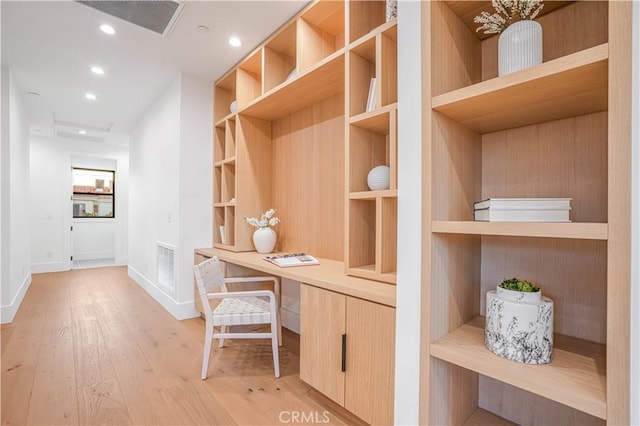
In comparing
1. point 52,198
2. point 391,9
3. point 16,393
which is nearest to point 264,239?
point 16,393

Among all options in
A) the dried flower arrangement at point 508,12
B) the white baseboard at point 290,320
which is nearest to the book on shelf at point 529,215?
the dried flower arrangement at point 508,12

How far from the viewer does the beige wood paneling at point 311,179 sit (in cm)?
241

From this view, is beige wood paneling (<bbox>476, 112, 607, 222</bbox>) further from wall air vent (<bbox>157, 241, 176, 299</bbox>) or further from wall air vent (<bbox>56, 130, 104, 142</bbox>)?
wall air vent (<bbox>56, 130, 104, 142</bbox>)

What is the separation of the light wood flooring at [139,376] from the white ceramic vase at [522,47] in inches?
70.1

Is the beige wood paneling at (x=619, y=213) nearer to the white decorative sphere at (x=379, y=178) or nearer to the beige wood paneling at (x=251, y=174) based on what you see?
the white decorative sphere at (x=379, y=178)

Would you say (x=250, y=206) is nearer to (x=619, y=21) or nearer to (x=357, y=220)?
(x=357, y=220)

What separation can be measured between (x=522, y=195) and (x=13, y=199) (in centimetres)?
472

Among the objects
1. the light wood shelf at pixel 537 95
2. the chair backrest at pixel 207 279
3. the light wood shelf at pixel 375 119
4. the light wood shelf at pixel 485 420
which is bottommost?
the light wood shelf at pixel 485 420

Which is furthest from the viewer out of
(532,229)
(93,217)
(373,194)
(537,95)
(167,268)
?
(93,217)

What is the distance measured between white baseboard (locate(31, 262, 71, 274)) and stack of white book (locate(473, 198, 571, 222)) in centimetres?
744

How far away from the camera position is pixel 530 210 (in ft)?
3.05

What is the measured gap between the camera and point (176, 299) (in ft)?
10.6

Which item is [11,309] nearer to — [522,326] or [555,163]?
[522,326]

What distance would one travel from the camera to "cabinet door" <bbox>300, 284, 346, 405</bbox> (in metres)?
1.56
